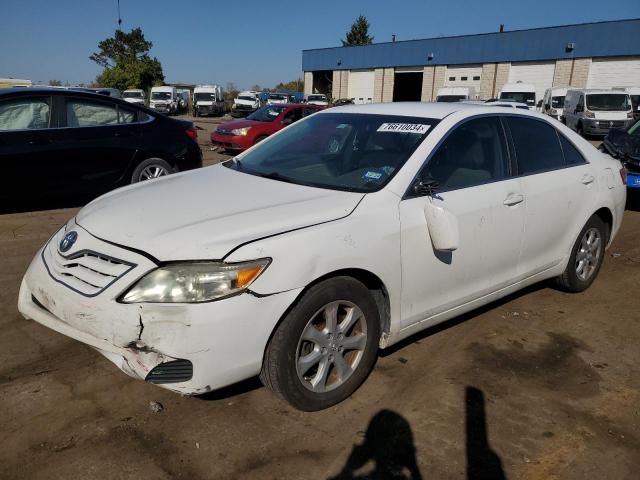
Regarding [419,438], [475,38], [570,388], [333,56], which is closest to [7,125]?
[419,438]

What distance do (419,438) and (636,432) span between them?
113cm

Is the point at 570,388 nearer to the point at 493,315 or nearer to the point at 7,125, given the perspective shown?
the point at 493,315

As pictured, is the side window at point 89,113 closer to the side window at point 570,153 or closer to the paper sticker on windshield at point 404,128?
the paper sticker on windshield at point 404,128

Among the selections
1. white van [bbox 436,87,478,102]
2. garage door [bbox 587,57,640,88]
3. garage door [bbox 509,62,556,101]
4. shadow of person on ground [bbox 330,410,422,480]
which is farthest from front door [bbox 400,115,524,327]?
garage door [bbox 509,62,556,101]

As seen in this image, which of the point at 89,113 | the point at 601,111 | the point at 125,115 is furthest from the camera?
the point at 601,111

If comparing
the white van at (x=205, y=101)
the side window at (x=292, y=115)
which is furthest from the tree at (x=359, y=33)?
the side window at (x=292, y=115)

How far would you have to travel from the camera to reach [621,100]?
21516mm

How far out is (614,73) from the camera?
33.0m

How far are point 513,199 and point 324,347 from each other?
1.71 meters

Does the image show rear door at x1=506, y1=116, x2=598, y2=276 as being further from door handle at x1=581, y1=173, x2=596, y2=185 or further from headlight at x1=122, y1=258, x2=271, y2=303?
headlight at x1=122, y1=258, x2=271, y2=303

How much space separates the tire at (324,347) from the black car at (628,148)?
6366 mm

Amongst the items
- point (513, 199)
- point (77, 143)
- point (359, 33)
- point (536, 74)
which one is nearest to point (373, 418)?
point (513, 199)

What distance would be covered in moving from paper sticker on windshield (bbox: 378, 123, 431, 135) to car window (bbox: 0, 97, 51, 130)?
15.0ft

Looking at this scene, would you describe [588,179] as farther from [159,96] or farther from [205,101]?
[159,96]
